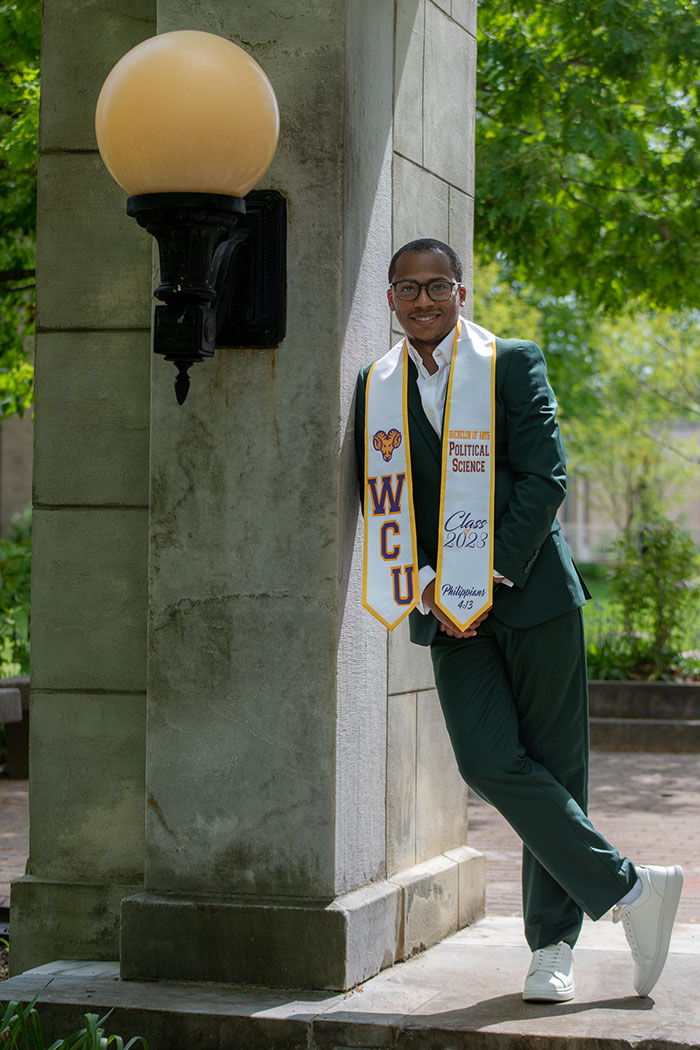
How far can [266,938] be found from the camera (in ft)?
14.4

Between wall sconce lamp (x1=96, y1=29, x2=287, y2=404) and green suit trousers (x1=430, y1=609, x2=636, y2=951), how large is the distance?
124 cm

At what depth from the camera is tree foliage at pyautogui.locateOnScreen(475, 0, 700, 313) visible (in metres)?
10.2

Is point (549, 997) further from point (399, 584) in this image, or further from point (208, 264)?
point (208, 264)

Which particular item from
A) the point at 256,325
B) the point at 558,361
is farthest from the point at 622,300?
the point at 558,361

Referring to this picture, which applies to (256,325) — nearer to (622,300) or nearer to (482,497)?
(482,497)

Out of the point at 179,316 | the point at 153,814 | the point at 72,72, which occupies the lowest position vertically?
the point at 153,814

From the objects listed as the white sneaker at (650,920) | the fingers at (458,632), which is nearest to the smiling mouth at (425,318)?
the fingers at (458,632)

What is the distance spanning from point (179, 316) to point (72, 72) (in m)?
1.56

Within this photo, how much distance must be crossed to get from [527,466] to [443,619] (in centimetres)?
52

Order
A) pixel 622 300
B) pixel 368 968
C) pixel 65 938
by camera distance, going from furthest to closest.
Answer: pixel 622 300 < pixel 65 938 < pixel 368 968

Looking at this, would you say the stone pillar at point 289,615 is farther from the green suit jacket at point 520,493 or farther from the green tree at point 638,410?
the green tree at point 638,410

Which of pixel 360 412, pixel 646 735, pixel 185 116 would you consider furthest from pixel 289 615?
pixel 646 735

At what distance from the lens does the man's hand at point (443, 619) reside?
13.5 ft

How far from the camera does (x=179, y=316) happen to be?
415 cm
